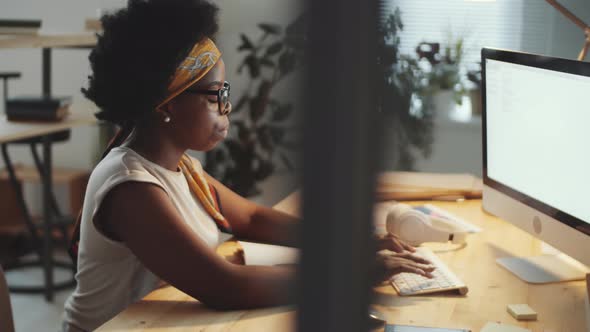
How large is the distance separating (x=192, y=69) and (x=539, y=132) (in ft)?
2.19

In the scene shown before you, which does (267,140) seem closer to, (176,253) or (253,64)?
(176,253)

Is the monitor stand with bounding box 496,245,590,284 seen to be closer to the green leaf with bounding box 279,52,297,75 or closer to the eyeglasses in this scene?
the eyeglasses

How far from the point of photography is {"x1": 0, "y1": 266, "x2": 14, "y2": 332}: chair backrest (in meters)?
1.27

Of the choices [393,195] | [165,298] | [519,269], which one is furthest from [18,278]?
[393,195]

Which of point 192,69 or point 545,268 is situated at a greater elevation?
point 192,69

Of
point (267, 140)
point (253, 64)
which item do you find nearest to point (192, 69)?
point (267, 140)

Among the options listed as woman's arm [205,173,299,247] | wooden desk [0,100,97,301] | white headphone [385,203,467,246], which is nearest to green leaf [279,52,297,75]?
white headphone [385,203,467,246]

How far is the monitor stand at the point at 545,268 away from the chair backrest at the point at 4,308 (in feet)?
3.16

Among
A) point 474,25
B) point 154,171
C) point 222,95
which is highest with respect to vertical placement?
point 474,25

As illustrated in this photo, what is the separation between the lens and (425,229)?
150 centimetres

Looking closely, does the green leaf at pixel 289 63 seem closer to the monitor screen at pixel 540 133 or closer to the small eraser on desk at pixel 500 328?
the small eraser on desk at pixel 500 328

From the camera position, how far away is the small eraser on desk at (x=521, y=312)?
3.85 ft

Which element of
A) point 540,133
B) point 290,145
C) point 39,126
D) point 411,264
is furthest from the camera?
point 39,126

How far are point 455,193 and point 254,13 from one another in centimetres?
188
